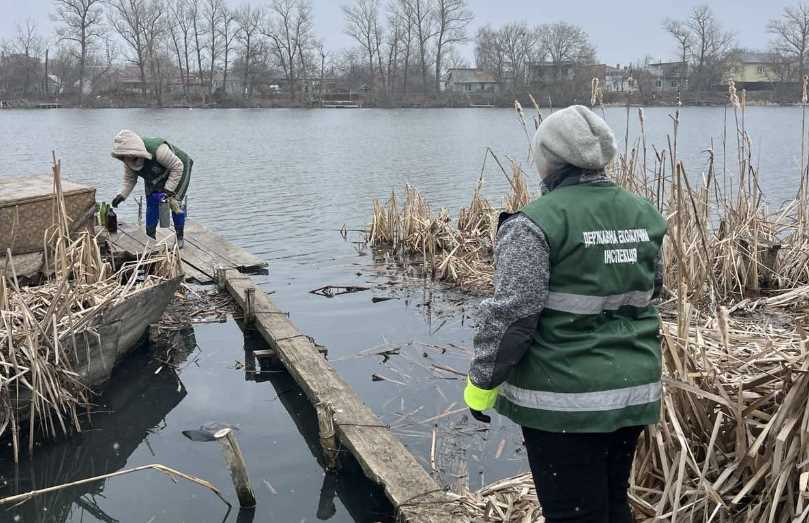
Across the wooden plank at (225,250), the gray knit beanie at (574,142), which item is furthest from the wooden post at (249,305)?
the gray knit beanie at (574,142)

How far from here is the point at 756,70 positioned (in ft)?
276

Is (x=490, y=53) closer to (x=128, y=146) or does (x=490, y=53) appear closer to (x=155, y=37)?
(x=155, y=37)

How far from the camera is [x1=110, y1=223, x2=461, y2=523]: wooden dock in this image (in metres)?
3.54

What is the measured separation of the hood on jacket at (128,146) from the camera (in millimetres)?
8180

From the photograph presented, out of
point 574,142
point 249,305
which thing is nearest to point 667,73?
point 249,305

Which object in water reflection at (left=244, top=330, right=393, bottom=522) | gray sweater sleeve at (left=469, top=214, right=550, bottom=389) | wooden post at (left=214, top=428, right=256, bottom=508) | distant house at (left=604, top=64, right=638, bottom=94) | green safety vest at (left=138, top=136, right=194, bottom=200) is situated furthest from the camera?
distant house at (left=604, top=64, right=638, bottom=94)

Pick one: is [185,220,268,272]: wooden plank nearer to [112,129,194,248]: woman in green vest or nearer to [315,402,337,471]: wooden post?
Result: [112,129,194,248]: woman in green vest

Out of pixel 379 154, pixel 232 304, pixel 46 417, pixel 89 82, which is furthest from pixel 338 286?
pixel 89 82

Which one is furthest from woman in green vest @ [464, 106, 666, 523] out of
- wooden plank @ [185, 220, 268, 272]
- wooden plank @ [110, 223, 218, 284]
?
wooden plank @ [185, 220, 268, 272]

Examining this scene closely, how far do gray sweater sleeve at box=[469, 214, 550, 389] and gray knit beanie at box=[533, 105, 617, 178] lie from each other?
244 mm

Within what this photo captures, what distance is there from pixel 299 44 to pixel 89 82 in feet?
73.9

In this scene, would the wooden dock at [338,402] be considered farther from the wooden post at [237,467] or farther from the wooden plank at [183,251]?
the wooden post at [237,467]

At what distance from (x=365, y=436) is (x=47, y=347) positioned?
6.91ft

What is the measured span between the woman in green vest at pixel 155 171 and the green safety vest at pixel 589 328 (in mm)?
6851
